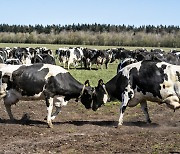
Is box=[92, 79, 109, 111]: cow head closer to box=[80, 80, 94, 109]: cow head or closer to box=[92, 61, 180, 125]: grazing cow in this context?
box=[80, 80, 94, 109]: cow head

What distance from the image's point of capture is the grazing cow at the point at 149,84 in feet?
45.0

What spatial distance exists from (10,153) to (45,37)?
100467mm

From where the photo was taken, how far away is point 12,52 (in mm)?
44469

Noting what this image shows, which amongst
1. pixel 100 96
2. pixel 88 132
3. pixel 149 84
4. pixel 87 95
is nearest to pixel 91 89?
pixel 87 95

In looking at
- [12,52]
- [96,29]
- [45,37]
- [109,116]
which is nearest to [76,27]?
[96,29]

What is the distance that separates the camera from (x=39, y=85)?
14.0m

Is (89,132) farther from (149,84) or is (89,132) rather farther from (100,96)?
(149,84)

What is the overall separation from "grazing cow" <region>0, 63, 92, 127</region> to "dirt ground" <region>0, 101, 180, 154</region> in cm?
84

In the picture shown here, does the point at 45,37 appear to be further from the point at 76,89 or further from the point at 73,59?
the point at 76,89

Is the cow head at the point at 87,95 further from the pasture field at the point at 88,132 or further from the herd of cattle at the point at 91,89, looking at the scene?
the pasture field at the point at 88,132

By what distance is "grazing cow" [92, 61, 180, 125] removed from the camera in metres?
13.7

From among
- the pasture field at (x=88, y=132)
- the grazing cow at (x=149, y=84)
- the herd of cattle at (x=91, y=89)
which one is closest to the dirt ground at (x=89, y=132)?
the pasture field at (x=88, y=132)

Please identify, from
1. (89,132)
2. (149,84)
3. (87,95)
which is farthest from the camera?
(87,95)

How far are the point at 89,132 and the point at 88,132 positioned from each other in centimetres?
3
